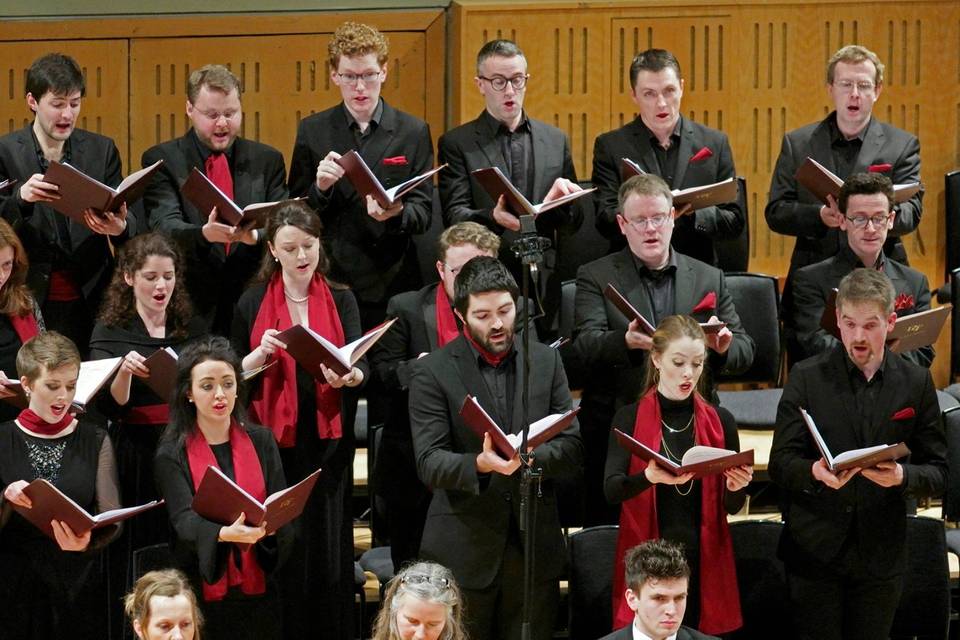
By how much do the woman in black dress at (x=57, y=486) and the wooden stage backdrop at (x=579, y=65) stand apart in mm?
2497

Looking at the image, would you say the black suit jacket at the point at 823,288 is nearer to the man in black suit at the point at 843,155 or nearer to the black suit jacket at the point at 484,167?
the man in black suit at the point at 843,155

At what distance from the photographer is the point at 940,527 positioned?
177 inches

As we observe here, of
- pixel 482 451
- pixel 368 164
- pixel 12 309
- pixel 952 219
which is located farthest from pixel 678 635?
pixel 952 219

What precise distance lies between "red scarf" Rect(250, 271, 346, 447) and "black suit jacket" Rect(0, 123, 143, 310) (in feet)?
1.86

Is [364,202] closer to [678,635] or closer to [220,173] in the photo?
[220,173]

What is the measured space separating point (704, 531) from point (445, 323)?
3.32ft

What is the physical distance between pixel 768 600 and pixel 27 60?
12.8 ft

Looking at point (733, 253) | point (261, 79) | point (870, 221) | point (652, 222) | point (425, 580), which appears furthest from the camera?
point (261, 79)

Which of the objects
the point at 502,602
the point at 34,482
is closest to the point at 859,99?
the point at 502,602

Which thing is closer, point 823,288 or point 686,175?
point 823,288

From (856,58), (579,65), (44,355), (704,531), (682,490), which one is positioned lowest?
(704,531)

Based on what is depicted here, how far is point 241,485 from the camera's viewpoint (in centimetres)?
402

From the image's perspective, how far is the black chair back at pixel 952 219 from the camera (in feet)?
19.2

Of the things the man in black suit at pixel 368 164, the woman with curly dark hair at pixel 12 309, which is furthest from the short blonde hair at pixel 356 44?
the woman with curly dark hair at pixel 12 309
